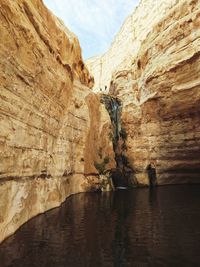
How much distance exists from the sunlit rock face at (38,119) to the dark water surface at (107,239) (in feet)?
4.40

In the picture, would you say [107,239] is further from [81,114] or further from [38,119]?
[81,114]

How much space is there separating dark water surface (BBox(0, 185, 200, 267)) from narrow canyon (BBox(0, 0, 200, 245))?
1355 mm

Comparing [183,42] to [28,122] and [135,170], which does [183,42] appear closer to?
[135,170]

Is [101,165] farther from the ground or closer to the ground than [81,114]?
closer to the ground

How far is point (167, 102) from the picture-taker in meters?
23.6

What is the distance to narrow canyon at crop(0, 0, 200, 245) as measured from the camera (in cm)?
1012

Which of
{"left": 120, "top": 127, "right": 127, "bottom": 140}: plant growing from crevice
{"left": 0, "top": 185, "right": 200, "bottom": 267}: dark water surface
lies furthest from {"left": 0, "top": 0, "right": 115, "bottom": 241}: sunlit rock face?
{"left": 120, "top": 127, "right": 127, "bottom": 140}: plant growing from crevice

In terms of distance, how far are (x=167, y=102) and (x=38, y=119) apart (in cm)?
1522

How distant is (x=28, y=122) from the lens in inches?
457

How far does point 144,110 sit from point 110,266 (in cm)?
2204

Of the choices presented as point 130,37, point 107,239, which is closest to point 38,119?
point 107,239

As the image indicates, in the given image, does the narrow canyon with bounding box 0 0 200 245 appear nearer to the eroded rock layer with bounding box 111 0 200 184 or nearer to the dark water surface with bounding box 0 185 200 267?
the eroded rock layer with bounding box 111 0 200 184

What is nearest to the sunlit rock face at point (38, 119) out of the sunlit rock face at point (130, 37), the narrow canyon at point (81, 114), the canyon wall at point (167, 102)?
the narrow canyon at point (81, 114)

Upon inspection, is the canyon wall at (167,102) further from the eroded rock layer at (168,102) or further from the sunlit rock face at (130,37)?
the sunlit rock face at (130,37)
